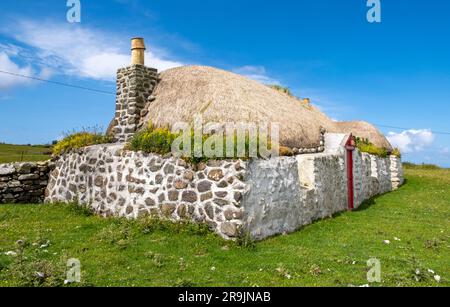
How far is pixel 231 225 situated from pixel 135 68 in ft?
25.8

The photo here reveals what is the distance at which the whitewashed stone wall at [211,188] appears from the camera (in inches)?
370

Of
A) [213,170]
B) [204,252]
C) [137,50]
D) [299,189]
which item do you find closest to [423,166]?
[299,189]

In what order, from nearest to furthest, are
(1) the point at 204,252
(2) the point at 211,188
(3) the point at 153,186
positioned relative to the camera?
(1) the point at 204,252 → (2) the point at 211,188 → (3) the point at 153,186

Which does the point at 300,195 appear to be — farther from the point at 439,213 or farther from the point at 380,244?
the point at 439,213

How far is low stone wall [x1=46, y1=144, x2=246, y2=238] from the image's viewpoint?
9.37 metres

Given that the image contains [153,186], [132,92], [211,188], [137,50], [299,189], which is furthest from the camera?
[137,50]

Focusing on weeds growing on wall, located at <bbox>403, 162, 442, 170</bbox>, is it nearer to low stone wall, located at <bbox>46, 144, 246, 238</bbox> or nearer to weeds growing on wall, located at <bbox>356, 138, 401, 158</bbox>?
weeds growing on wall, located at <bbox>356, 138, 401, 158</bbox>

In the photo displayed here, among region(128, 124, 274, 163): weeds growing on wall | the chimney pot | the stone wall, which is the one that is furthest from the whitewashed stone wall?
the chimney pot

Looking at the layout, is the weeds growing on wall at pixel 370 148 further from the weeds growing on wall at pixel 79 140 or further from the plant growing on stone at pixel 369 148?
the weeds growing on wall at pixel 79 140

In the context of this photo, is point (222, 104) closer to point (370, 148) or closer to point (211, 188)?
point (211, 188)

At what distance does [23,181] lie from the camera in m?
14.4

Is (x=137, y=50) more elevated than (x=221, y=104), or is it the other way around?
(x=137, y=50)

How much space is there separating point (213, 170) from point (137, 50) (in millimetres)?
7119

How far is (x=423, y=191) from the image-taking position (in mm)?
21750
